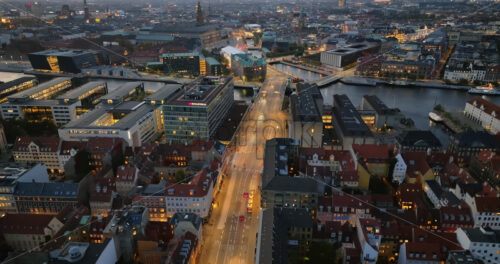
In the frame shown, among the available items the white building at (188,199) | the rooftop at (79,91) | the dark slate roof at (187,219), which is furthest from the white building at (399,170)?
the rooftop at (79,91)

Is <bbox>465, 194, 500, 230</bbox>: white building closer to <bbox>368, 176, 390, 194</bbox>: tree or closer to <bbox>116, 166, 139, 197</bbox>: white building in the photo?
<bbox>368, 176, 390, 194</bbox>: tree

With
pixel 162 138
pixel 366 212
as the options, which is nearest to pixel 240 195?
pixel 366 212

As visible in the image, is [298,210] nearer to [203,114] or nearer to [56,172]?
[203,114]

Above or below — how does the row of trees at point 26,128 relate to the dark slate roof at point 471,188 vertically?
below

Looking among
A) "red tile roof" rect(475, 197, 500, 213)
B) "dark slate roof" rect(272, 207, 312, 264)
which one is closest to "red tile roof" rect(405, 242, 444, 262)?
"red tile roof" rect(475, 197, 500, 213)

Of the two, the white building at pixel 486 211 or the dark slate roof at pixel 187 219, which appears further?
the white building at pixel 486 211

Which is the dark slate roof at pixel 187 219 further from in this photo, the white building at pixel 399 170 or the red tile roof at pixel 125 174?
the white building at pixel 399 170
